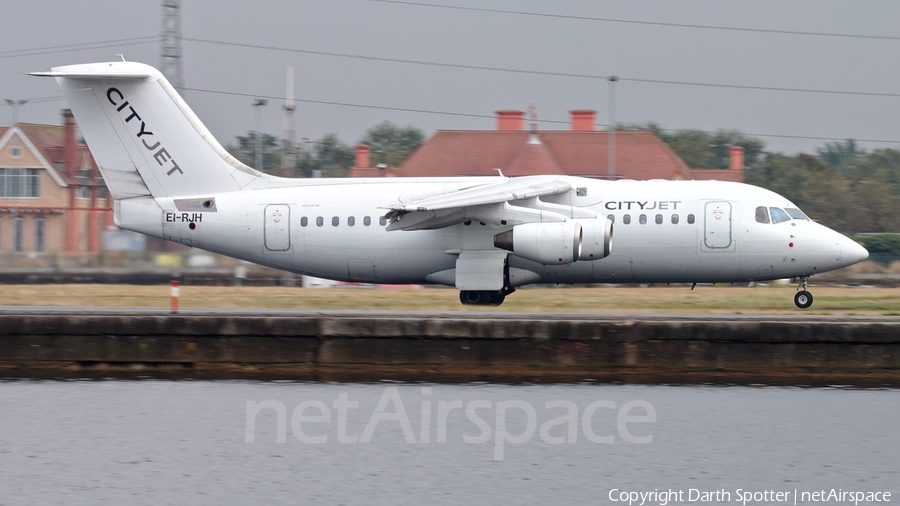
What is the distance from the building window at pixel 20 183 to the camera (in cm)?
6856

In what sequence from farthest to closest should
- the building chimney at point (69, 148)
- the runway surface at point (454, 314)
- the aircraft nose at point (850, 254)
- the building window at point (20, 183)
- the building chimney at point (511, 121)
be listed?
the building chimney at point (511, 121)
the building chimney at point (69, 148)
the building window at point (20, 183)
the aircraft nose at point (850, 254)
the runway surface at point (454, 314)

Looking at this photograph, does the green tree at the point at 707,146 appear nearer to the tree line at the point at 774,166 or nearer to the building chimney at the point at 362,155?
the tree line at the point at 774,166

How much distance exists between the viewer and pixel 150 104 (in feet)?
91.9

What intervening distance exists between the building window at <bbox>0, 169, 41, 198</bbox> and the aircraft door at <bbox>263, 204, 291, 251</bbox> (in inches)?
1778

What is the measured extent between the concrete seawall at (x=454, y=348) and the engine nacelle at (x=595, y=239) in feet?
14.6

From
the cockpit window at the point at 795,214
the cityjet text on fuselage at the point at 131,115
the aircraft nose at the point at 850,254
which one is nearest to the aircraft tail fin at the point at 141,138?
the cityjet text on fuselage at the point at 131,115

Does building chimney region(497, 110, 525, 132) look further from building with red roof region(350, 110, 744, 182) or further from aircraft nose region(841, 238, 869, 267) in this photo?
aircraft nose region(841, 238, 869, 267)

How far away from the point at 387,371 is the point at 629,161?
164ft

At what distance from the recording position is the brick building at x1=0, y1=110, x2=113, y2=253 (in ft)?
186

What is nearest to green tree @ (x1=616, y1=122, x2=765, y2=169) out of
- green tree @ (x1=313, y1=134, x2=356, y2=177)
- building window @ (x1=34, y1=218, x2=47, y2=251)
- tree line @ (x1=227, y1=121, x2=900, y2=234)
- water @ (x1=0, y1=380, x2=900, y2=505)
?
tree line @ (x1=227, y1=121, x2=900, y2=234)

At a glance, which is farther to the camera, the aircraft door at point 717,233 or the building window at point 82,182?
the building window at point 82,182

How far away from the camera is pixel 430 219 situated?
85.8 feet

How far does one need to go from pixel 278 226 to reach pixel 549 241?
672 centimetres

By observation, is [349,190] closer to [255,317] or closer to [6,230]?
[255,317]
